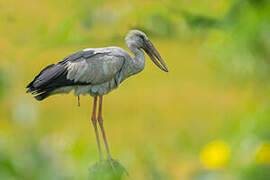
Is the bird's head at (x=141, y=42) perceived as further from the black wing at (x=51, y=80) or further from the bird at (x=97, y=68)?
the black wing at (x=51, y=80)

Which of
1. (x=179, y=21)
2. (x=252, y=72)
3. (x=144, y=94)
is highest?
(x=179, y=21)

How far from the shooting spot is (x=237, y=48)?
5262mm

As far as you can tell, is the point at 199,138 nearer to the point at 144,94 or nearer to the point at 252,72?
the point at 252,72

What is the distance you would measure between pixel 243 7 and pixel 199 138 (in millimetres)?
1578

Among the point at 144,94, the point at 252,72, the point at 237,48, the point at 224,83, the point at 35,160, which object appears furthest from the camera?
the point at 144,94

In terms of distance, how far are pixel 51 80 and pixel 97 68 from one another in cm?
24

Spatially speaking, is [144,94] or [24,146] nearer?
[24,146]

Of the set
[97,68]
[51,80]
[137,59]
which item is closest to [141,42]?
[137,59]

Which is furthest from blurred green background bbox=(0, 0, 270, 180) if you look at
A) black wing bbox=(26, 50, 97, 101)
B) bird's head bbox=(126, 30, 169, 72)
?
black wing bbox=(26, 50, 97, 101)

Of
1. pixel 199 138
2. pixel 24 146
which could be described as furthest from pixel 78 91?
pixel 199 138

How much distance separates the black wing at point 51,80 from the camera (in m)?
2.06

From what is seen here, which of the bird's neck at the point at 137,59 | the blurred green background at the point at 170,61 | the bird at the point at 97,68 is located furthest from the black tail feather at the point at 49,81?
the blurred green background at the point at 170,61

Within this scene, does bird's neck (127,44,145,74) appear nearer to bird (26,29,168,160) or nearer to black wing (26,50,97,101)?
bird (26,29,168,160)

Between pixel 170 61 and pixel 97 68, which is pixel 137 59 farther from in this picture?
pixel 170 61
